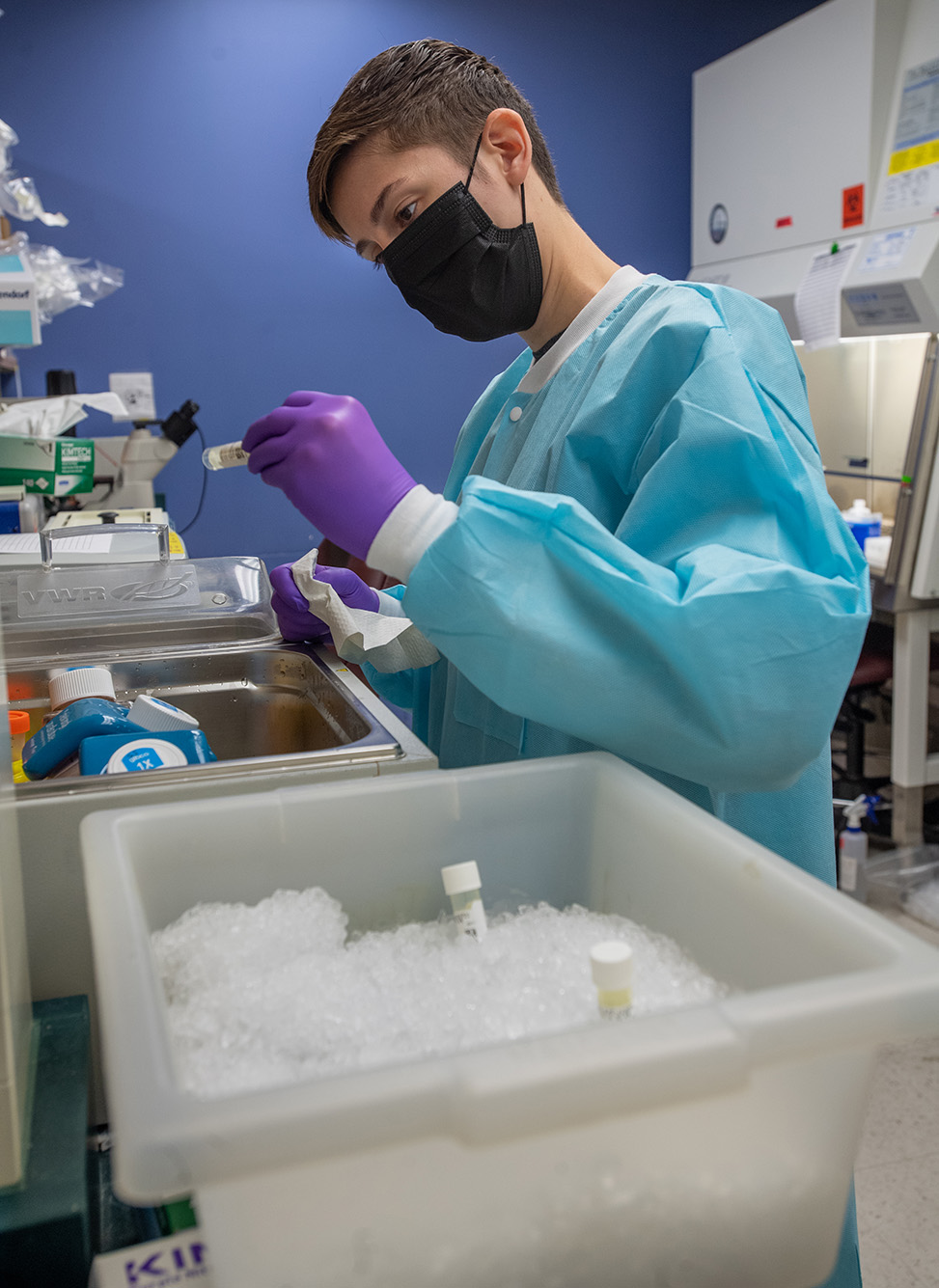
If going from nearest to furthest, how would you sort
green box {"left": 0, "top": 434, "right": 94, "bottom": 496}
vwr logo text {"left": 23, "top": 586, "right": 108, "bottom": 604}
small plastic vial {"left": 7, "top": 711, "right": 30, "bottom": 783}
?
small plastic vial {"left": 7, "top": 711, "right": 30, "bottom": 783} → vwr logo text {"left": 23, "top": 586, "right": 108, "bottom": 604} → green box {"left": 0, "top": 434, "right": 94, "bottom": 496}

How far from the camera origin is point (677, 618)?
76 cm

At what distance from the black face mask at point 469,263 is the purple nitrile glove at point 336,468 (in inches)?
16.6

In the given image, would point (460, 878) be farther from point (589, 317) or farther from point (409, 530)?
point (589, 317)

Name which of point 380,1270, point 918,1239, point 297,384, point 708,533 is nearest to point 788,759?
point 708,533

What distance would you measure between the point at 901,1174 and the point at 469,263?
5.97 feet

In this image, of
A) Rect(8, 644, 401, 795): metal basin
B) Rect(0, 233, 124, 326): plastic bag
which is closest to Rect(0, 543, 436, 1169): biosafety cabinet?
Rect(8, 644, 401, 795): metal basin

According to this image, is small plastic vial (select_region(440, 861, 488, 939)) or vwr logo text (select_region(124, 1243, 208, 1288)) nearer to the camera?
vwr logo text (select_region(124, 1243, 208, 1288))

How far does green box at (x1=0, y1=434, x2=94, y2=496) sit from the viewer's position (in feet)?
8.51

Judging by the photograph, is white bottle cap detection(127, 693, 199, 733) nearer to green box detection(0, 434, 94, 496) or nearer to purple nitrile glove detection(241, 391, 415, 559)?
purple nitrile glove detection(241, 391, 415, 559)

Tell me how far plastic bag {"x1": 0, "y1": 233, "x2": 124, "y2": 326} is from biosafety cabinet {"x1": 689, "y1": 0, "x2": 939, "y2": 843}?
2.17m

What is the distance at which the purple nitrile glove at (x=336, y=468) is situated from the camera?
0.85 meters

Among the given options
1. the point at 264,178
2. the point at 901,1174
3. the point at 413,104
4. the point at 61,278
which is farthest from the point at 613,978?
the point at 264,178

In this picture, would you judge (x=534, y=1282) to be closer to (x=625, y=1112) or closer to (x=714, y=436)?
(x=625, y=1112)

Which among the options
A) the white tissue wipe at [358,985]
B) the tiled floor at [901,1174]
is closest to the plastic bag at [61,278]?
the white tissue wipe at [358,985]
